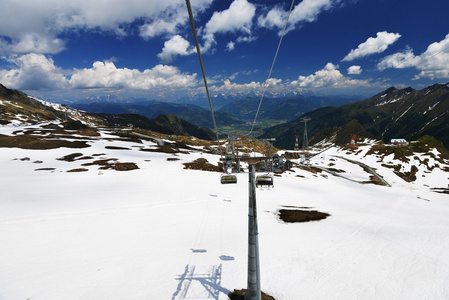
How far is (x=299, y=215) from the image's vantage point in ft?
105

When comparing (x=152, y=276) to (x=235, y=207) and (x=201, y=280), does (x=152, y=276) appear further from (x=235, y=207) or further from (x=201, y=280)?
(x=235, y=207)

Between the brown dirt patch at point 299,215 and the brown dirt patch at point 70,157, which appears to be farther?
the brown dirt patch at point 70,157

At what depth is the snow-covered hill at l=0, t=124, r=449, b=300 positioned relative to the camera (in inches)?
626

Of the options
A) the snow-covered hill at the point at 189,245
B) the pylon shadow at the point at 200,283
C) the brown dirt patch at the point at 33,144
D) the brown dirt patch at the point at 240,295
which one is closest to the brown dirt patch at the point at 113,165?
the snow-covered hill at the point at 189,245

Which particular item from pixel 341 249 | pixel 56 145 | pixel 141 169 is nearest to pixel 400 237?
pixel 341 249

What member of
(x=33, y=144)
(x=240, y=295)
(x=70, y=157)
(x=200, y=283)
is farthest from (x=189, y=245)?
(x=33, y=144)

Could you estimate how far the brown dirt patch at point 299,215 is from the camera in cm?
3032

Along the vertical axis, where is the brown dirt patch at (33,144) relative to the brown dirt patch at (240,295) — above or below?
above

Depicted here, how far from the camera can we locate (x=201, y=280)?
16453mm

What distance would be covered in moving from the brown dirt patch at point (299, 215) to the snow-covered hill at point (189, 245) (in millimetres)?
1276

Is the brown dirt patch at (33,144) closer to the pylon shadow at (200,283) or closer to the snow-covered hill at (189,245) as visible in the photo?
the snow-covered hill at (189,245)

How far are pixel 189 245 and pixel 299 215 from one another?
753 inches

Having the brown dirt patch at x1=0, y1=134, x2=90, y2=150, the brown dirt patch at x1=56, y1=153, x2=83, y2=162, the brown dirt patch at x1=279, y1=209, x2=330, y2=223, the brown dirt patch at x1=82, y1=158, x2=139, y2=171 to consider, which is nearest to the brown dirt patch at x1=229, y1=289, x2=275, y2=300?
the brown dirt patch at x1=279, y1=209, x2=330, y2=223

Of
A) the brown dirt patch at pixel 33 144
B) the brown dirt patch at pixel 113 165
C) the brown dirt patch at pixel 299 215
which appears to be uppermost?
the brown dirt patch at pixel 33 144
